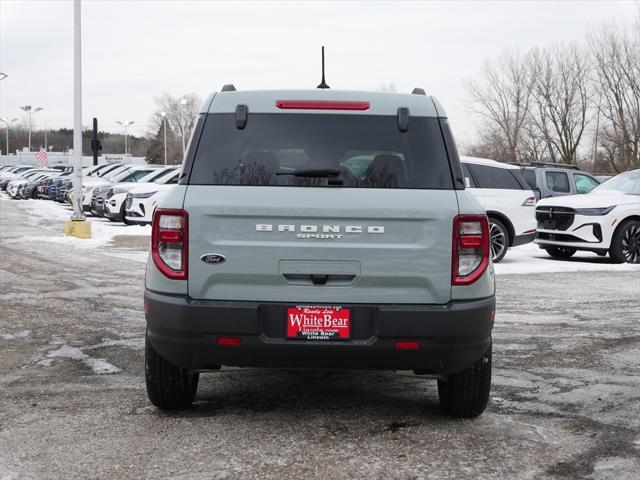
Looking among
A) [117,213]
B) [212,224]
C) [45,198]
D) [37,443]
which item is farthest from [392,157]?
[45,198]

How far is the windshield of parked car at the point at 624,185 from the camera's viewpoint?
15.9 metres

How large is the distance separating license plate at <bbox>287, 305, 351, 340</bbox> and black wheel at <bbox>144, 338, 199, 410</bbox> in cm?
91

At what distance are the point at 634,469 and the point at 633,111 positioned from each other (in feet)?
179

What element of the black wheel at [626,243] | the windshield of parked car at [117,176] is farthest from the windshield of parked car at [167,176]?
the black wheel at [626,243]

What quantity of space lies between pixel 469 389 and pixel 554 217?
Answer: 36.8 ft

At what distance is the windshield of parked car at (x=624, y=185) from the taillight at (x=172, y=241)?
12714mm

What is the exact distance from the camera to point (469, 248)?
464 centimetres

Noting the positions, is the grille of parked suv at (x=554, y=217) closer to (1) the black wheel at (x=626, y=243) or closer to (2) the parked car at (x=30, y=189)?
(1) the black wheel at (x=626, y=243)

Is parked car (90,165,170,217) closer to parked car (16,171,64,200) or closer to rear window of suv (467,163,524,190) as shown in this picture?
rear window of suv (467,163,524,190)

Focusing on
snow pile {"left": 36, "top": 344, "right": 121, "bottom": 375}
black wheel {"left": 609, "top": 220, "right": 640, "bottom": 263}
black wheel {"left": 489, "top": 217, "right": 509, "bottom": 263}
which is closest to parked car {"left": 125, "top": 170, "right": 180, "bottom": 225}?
black wheel {"left": 489, "top": 217, "right": 509, "bottom": 263}

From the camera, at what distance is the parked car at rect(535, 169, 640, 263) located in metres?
15.2

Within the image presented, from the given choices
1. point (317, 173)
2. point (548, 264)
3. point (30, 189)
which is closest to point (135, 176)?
point (548, 264)

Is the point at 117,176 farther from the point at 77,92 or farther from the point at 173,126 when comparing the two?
the point at 173,126

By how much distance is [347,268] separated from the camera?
4570 mm
